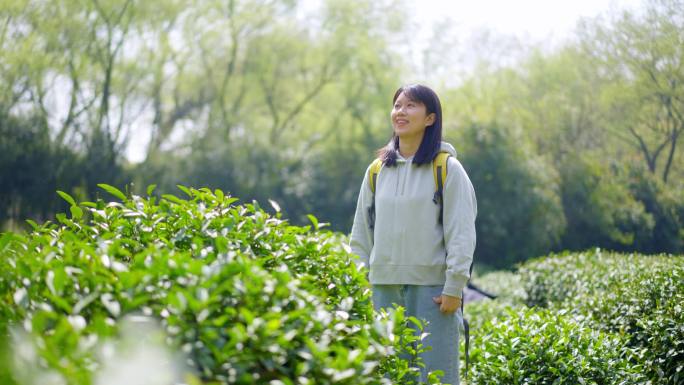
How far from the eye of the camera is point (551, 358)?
352 cm

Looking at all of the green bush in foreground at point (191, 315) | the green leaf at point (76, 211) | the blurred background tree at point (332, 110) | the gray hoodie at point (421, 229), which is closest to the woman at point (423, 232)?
the gray hoodie at point (421, 229)

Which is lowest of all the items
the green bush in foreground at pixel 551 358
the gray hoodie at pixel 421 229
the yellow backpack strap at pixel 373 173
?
the green bush in foreground at pixel 551 358

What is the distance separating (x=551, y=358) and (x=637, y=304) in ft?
4.03

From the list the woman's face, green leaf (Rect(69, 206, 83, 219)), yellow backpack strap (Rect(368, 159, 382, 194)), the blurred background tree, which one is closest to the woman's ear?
the woman's face

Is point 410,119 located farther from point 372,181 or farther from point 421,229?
point 421,229

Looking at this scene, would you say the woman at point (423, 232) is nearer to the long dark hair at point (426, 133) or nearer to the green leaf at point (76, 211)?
the long dark hair at point (426, 133)

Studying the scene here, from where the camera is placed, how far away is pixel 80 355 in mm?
1322

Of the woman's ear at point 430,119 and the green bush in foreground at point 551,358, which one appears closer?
the woman's ear at point 430,119

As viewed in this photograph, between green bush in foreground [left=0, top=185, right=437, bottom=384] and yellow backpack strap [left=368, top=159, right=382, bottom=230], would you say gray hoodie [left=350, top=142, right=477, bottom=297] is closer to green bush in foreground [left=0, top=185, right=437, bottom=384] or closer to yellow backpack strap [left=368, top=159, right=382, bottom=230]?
yellow backpack strap [left=368, top=159, right=382, bottom=230]

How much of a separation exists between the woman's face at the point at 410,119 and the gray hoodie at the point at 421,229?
0.11 meters

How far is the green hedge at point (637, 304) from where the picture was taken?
3.95 meters

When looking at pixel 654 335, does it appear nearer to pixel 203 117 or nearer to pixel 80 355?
pixel 80 355

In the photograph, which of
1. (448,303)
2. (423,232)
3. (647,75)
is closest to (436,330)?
(448,303)

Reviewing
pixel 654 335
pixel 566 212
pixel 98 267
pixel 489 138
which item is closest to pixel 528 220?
pixel 566 212
